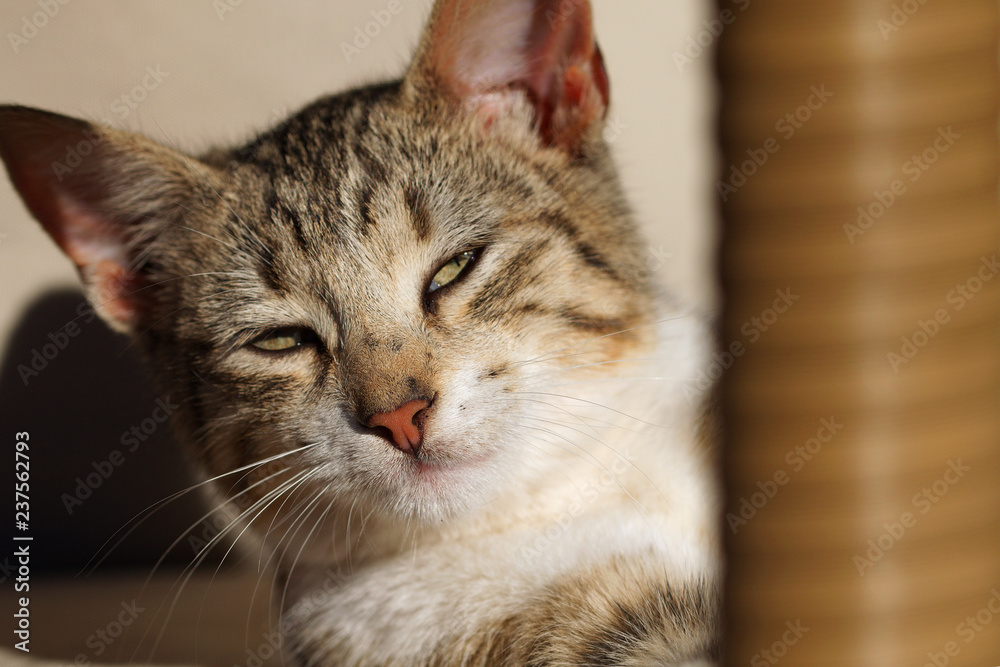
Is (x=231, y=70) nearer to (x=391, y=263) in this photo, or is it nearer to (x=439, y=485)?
(x=391, y=263)

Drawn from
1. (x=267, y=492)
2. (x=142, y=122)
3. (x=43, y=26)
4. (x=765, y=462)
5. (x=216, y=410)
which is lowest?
(x=267, y=492)

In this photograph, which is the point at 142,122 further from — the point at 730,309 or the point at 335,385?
the point at 730,309

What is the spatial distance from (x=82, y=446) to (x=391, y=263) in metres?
1.00

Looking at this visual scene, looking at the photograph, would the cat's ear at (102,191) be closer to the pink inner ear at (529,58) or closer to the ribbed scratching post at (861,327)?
the pink inner ear at (529,58)

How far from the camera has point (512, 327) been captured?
999 millimetres

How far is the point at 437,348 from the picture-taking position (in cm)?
95

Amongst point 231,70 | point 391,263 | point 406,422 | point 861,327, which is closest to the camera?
point 861,327

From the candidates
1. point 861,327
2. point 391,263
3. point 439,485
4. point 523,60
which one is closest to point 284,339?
point 391,263

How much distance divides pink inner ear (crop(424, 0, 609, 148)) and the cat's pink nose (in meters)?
0.45

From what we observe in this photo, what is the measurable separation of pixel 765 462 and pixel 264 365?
74 centimetres

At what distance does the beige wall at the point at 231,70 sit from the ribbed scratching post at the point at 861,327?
1083mm

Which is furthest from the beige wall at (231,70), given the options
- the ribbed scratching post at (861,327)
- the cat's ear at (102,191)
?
the ribbed scratching post at (861,327)

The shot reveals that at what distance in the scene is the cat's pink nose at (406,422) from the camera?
893 mm

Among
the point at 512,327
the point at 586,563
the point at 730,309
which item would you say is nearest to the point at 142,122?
the point at 512,327
